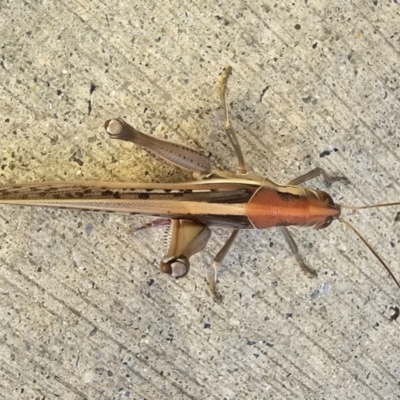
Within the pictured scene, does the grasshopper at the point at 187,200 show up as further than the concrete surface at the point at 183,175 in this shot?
No

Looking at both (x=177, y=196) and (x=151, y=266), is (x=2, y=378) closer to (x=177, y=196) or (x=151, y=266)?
(x=151, y=266)

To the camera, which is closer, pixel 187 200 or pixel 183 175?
pixel 187 200

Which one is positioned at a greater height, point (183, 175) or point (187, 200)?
point (187, 200)

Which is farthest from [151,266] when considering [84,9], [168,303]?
[84,9]

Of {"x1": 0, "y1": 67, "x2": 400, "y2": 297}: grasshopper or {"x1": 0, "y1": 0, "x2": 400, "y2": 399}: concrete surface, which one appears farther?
{"x1": 0, "y1": 0, "x2": 400, "y2": 399}: concrete surface
